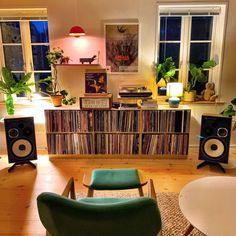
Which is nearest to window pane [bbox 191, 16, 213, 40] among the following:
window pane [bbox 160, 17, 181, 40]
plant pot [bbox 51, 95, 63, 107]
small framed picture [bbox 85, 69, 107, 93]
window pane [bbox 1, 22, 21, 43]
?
window pane [bbox 160, 17, 181, 40]

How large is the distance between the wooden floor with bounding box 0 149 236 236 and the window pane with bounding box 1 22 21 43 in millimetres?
1631

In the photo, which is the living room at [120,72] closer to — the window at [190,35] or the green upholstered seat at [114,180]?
the window at [190,35]

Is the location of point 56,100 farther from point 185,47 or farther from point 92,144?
point 185,47

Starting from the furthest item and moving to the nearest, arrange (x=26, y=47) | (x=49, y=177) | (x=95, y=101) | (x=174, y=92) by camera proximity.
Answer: (x=26, y=47) < (x=174, y=92) < (x=95, y=101) < (x=49, y=177)

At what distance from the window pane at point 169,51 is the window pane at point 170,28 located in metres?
0.09

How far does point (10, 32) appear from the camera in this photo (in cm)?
350

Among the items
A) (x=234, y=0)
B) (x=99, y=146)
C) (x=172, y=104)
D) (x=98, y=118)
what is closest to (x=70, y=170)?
(x=99, y=146)

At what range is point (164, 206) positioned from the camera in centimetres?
231

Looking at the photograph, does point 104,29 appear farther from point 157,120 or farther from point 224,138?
point 224,138

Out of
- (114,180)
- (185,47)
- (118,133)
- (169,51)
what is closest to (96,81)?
(118,133)

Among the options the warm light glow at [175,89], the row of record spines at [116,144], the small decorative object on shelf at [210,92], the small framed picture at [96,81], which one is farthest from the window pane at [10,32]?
the small decorative object on shelf at [210,92]

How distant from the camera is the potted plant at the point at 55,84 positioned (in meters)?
3.24

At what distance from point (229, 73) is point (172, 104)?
927 mm

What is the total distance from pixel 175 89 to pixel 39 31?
203 centimetres
